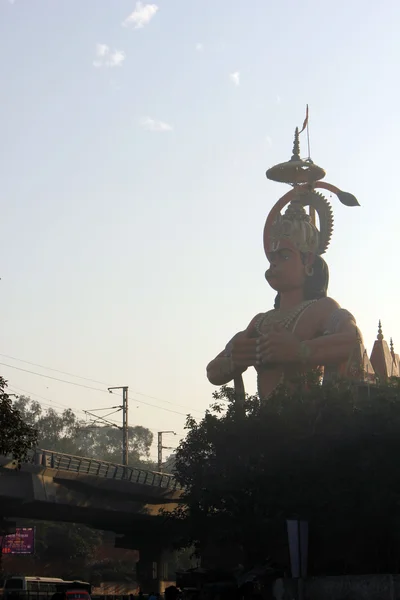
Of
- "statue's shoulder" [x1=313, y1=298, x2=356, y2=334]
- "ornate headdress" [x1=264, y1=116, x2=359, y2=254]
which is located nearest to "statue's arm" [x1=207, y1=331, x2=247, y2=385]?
"statue's shoulder" [x1=313, y1=298, x2=356, y2=334]

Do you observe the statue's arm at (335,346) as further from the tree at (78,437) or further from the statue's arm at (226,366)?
the tree at (78,437)

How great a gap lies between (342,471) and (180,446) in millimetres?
8803

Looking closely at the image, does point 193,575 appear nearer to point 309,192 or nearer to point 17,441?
point 17,441

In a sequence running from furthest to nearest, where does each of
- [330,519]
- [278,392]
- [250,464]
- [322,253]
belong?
[322,253] < [278,392] < [250,464] < [330,519]

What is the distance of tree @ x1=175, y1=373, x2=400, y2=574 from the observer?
3173 centimetres

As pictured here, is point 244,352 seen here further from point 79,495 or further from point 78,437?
point 78,437

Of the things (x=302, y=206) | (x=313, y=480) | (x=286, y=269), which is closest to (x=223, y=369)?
(x=286, y=269)

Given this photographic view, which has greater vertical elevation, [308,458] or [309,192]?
[309,192]

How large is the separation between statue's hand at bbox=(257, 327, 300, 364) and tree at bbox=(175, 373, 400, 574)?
2.04 meters

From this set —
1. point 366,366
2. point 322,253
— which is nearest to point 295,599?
point 366,366

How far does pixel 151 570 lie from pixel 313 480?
91.0 ft

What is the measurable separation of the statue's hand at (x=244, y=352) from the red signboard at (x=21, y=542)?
3168 centimetres

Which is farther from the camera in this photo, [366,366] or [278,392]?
[366,366]

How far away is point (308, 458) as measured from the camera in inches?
1298
